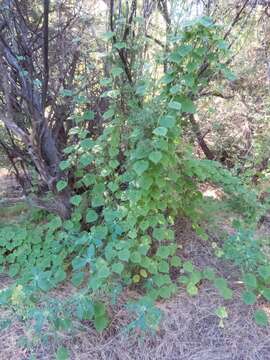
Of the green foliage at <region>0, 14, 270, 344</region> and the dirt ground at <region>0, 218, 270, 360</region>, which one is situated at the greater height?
the green foliage at <region>0, 14, 270, 344</region>

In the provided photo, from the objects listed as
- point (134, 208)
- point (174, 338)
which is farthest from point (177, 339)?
point (134, 208)

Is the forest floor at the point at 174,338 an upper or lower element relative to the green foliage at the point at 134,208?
lower

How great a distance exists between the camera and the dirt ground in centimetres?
156

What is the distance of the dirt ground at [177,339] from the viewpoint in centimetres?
156

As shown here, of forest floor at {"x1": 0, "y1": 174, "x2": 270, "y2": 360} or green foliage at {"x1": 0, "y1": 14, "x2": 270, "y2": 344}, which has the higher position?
green foliage at {"x1": 0, "y1": 14, "x2": 270, "y2": 344}

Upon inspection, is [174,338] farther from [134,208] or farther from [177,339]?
[134,208]

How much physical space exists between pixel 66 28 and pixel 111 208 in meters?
1.40

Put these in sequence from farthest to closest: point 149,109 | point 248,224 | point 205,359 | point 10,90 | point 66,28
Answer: point 66,28 < point 248,224 < point 10,90 < point 149,109 < point 205,359

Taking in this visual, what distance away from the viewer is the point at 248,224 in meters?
2.22

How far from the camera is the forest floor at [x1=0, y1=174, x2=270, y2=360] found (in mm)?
1559

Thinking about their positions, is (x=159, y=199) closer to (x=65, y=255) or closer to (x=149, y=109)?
(x=149, y=109)

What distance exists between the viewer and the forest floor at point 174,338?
1.56 meters

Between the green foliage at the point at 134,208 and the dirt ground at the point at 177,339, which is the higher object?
the green foliage at the point at 134,208

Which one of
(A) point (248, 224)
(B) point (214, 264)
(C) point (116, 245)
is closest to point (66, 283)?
→ (C) point (116, 245)
